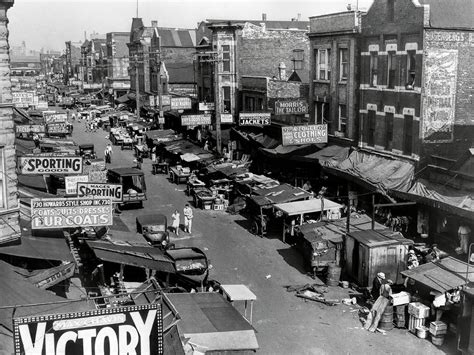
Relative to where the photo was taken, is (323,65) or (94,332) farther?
(323,65)

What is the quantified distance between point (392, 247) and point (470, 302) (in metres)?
5.26

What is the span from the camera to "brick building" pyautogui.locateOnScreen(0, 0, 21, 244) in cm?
1905

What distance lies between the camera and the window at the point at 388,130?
3266 centimetres

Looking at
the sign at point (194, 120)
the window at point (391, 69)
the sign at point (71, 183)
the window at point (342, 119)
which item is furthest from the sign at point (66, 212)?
the sign at point (194, 120)

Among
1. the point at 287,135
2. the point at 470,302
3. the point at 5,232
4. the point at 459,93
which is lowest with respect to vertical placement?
the point at 470,302

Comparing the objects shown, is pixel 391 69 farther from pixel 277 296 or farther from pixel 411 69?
pixel 277 296

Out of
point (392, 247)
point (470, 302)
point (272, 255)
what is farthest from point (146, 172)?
point (470, 302)

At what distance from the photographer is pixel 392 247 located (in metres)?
21.9

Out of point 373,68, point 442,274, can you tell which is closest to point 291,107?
point 373,68

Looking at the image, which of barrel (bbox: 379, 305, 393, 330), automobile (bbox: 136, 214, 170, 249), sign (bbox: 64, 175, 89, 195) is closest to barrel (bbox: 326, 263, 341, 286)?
barrel (bbox: 379, 305, 393, 330)

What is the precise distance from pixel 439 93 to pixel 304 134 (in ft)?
24.5

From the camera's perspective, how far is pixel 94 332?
9.91m

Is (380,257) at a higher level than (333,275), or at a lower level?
higher

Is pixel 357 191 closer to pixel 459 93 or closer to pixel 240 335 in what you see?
pixel 459 93
